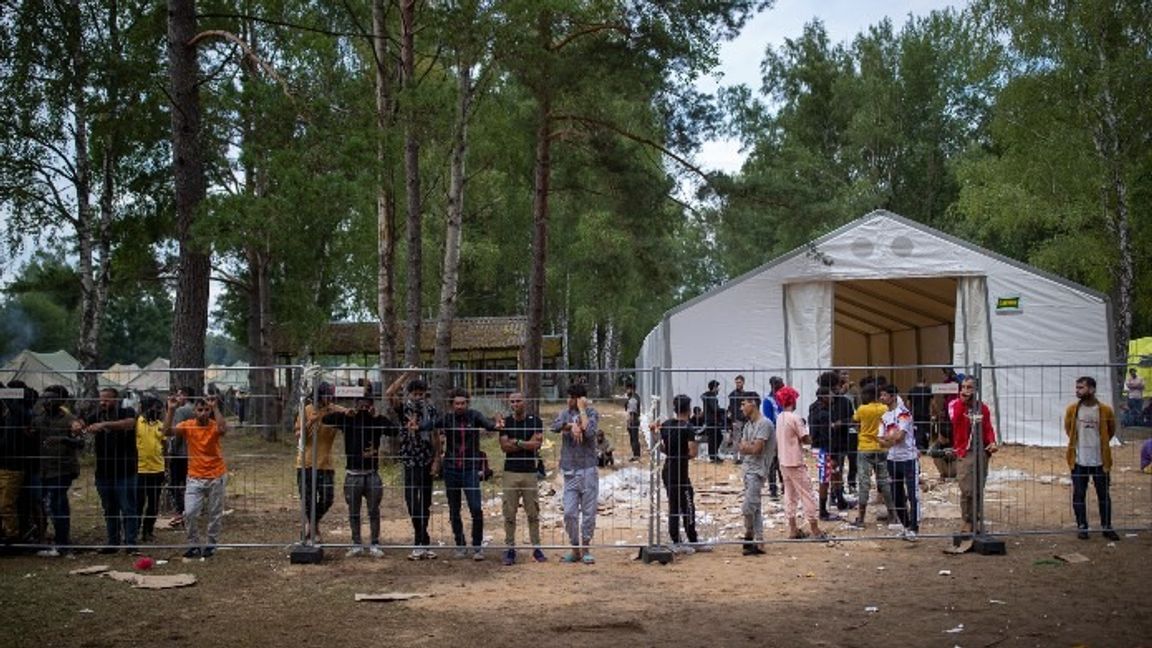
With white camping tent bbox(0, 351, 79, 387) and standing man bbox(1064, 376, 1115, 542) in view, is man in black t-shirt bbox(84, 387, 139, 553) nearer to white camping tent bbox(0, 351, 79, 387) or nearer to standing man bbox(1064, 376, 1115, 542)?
standing man bbox(1064, 376, 1115, 542)

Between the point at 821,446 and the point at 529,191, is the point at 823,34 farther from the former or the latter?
the point at 821,446

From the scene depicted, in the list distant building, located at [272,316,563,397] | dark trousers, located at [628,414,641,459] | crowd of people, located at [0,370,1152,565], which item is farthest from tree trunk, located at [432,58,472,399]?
distant building, located at [272,316,563,397]

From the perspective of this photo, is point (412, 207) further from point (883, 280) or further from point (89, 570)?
point (883, 280)

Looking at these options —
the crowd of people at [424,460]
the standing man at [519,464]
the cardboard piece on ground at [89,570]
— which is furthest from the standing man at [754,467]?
the cardboard piece on ground at [89,570]

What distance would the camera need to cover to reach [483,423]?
388 inches

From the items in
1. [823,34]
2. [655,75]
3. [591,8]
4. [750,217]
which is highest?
[823,34]

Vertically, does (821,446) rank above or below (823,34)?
below

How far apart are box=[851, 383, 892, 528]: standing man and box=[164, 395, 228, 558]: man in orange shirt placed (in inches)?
285

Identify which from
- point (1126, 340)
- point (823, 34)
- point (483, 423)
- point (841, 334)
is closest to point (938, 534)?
point (483, 423)

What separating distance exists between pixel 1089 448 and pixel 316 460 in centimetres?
800

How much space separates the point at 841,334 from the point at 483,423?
23.5 m

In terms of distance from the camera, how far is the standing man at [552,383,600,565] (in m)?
9.87

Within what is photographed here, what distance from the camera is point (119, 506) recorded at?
10.4m

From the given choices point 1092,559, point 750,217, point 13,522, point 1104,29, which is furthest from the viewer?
point 1104,29
